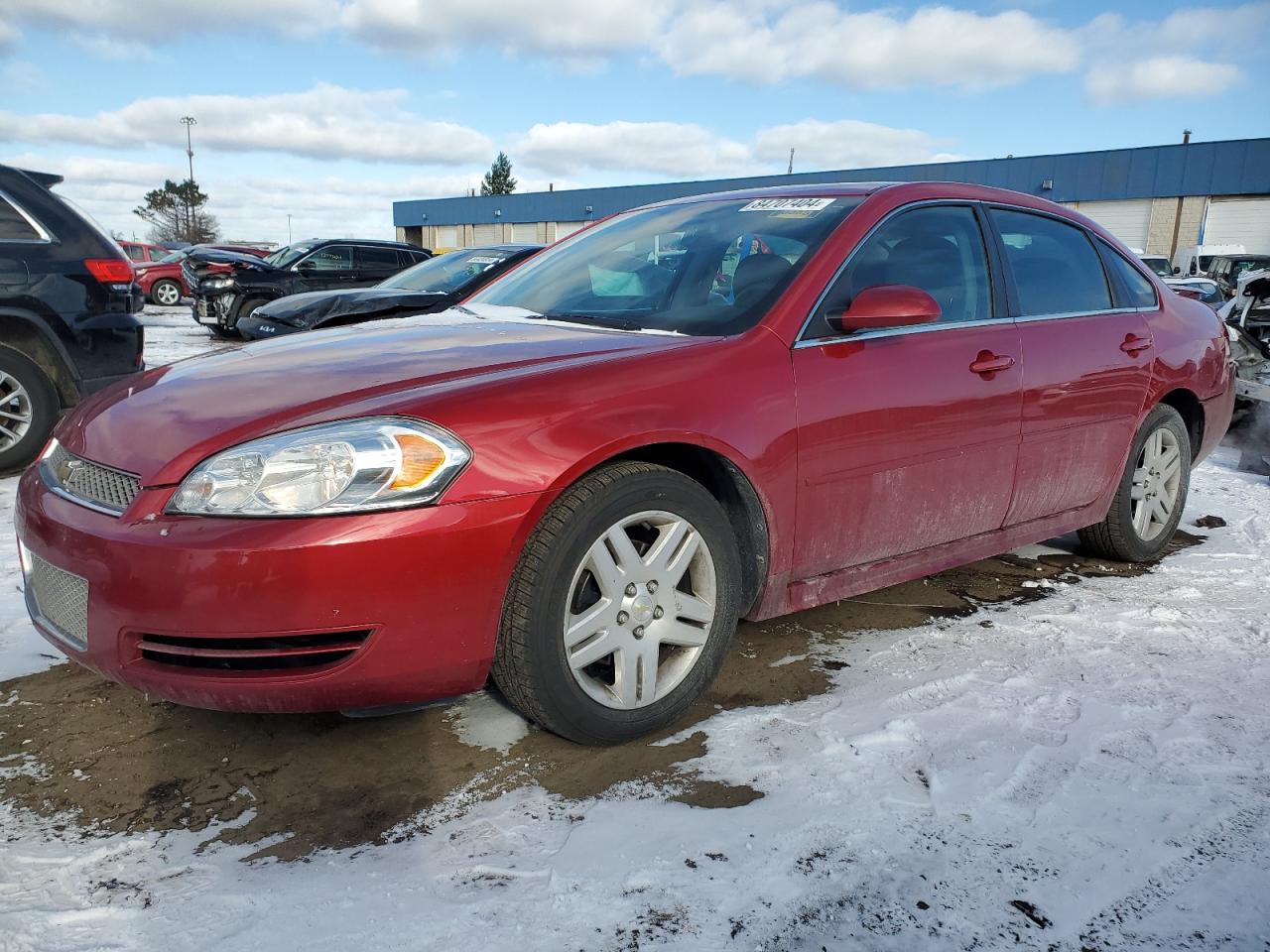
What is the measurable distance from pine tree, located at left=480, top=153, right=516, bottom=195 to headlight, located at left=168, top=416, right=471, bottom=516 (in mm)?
93585

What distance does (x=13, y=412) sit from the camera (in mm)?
5383

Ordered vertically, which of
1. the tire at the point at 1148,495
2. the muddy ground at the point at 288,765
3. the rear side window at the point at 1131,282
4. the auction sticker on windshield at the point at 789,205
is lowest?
the muddy ground at the point at 288,765

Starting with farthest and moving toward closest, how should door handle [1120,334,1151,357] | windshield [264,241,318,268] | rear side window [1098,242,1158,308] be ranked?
windshield [264,241,318,268] → rear side window [1098,242,1158,308] → door handle [1120,334,1151,357]

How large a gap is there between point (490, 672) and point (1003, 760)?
4.31ft

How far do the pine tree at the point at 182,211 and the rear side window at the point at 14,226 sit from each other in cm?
7186

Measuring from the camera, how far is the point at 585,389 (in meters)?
2.37

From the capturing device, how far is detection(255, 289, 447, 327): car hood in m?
7.14

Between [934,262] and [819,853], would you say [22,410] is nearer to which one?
[934,262]

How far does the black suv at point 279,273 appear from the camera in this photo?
13289 mm

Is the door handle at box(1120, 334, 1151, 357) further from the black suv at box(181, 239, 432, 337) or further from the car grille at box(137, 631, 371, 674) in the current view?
the black suv at box(181, 239, 432, 337)

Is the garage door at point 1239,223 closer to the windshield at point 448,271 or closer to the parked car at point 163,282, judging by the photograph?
the parked car at point 163,282

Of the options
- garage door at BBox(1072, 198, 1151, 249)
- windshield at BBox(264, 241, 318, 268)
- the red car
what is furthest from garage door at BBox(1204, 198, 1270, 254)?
the red car

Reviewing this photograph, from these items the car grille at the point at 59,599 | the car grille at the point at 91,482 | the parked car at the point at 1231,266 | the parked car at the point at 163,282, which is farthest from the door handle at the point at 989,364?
the parked car at the point at 163,282

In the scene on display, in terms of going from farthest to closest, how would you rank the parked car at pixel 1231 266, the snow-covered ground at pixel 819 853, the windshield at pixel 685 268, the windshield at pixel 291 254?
the parked car at pixel 1231 266
the windshield at pixel 291 254
the windshield at pixel 685 268
the snow-covered ground at pixel 819 853
